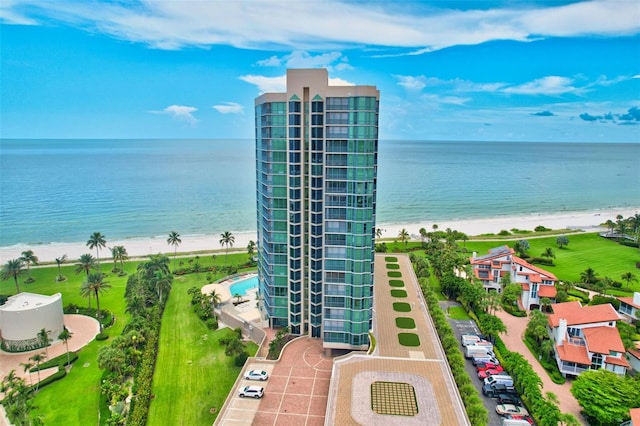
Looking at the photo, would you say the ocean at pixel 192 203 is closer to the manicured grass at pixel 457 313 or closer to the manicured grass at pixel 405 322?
the manicured grass at pixel 457 313

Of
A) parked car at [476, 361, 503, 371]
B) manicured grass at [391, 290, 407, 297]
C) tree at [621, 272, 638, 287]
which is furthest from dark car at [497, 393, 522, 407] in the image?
tree at [621, 272, 638, 287]

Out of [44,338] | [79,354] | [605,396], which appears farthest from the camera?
[79,354]

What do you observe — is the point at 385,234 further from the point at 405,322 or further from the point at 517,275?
the point at 405,322

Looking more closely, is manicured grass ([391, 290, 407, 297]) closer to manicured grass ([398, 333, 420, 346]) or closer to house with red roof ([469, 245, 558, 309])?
manicured grass ([398, 333, 420, 346])

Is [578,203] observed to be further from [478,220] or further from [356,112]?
[356,112]

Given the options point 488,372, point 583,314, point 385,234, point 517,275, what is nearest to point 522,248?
point 517,275

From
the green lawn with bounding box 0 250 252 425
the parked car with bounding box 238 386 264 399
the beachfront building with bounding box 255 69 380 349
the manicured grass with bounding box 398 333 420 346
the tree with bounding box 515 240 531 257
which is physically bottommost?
the green lawn with bounding box 0 250 252 425

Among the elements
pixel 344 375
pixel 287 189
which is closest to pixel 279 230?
pixel 287 189
